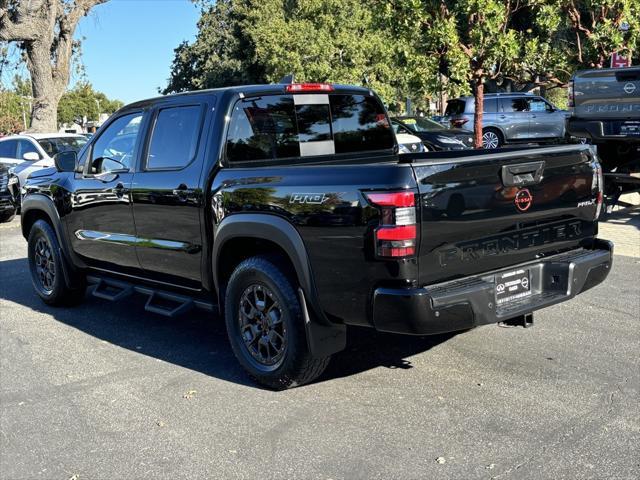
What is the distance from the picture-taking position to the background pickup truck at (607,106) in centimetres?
948

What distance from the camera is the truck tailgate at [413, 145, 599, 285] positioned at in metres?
3.67

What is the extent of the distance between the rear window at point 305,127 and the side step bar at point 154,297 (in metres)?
1.16

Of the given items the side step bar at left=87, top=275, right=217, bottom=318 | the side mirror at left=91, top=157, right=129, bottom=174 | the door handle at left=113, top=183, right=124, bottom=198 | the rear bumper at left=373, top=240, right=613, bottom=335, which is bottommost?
the side step bar at left=87, top=275, right=217, bottom=318

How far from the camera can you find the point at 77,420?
162 inches

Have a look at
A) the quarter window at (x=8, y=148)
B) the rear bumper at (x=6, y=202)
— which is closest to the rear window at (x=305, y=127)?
the rear bumper at (x=6, y=202)

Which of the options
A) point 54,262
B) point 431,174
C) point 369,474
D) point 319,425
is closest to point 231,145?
point 431,174

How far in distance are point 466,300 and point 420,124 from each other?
50.3ft

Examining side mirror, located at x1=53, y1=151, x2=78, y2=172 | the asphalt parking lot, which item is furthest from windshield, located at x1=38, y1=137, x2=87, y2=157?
the asphalt parking lot

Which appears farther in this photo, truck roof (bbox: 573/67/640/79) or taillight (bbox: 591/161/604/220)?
truck roof (bbox: 573/67/640/79)

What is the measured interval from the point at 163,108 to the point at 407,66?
9726 millimetres

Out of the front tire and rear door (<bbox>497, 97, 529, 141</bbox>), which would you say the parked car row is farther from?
rear door (<bbox>497, 97, 529, 141</bbox>)

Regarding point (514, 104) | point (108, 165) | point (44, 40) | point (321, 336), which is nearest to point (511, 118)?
point (514, 104)

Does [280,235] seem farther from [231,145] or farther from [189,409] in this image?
[189,409]

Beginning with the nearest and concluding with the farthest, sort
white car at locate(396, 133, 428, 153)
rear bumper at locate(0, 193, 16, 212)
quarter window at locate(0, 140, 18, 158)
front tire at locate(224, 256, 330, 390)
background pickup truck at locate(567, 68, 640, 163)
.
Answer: front tire at locate(224, 256, 330, 390)
background pickup truck at locate(567, 68, 640, 163)
rear bumper at locate(0, 193, 16, 212)
quarter window at locate(0, 140, 18, 158)
white car at locate(396, 133, 428, 153)
